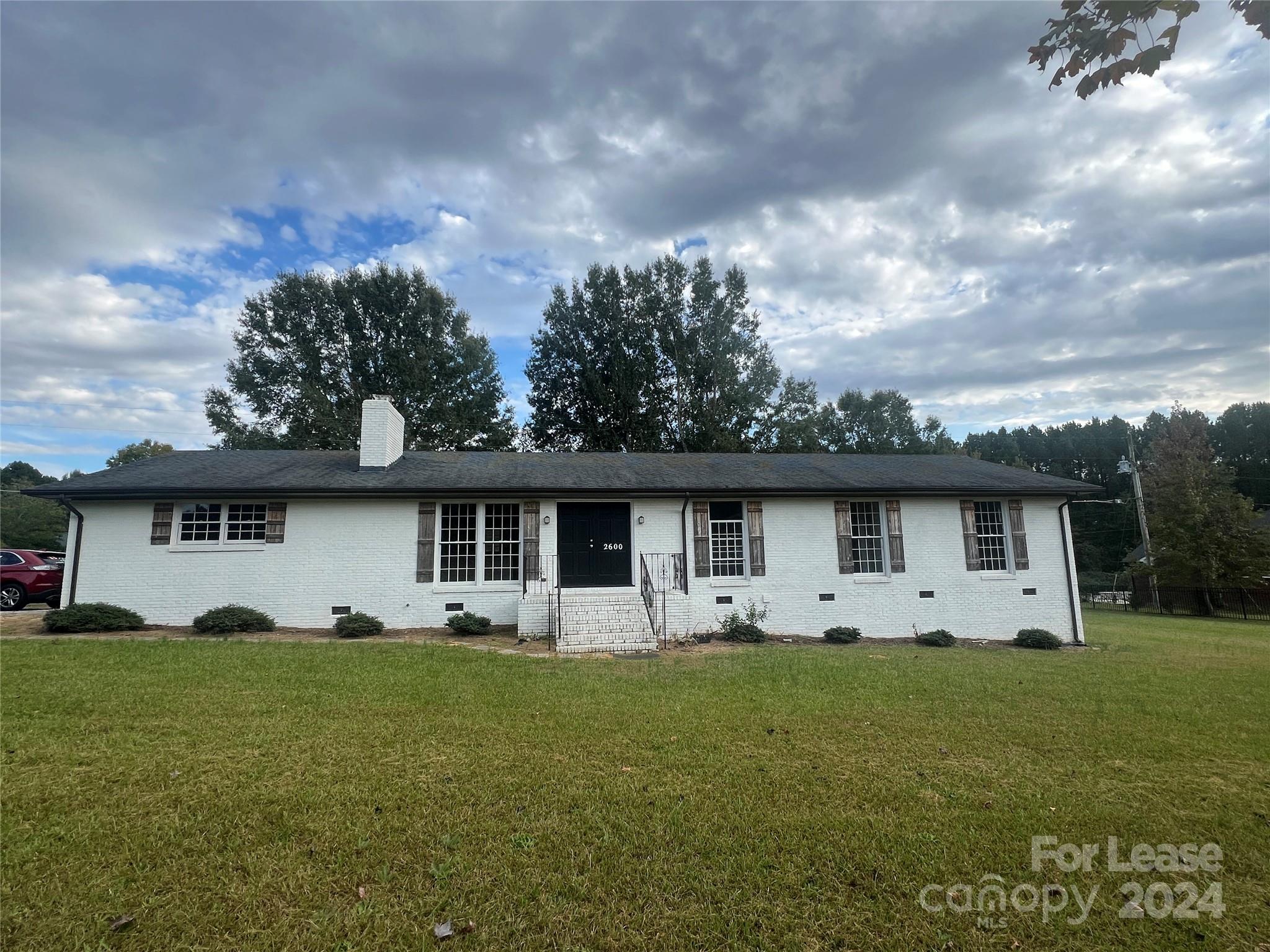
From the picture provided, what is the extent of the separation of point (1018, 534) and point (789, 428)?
15917mm

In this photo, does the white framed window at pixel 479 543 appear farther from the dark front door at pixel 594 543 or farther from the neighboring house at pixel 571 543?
the dark front door at pixel 594 543

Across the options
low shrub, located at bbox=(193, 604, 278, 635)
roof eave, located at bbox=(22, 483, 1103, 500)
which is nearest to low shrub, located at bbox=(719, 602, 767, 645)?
roof eave, located at bbox=(22, 483, 1103, 500)

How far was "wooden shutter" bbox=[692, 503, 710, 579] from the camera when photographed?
13.1 m

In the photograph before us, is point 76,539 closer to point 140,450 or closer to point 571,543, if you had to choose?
point 571,543

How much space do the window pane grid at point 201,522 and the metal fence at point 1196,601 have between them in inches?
1293

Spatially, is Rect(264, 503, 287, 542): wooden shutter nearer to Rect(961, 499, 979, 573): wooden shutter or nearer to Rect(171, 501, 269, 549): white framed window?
Rect(171, 501, 269, 549): white framed window

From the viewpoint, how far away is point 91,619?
10.6 meters

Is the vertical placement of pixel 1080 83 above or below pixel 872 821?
above

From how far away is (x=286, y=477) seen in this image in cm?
1258

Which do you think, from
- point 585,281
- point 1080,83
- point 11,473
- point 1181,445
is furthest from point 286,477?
point 11,473

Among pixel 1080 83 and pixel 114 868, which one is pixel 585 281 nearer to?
pixel 1080 83

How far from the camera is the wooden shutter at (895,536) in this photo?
13.6m

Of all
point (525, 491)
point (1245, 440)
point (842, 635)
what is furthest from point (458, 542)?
point (1245, 440)

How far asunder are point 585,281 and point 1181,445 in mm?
29661
